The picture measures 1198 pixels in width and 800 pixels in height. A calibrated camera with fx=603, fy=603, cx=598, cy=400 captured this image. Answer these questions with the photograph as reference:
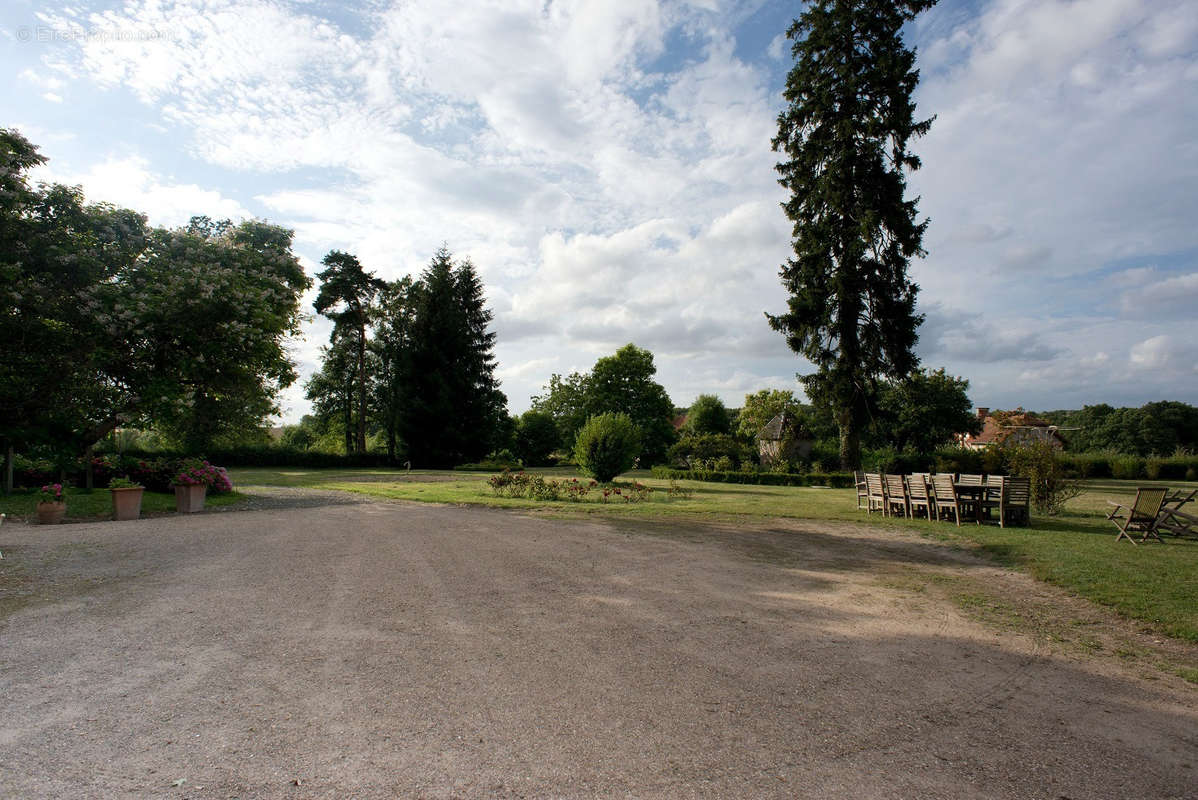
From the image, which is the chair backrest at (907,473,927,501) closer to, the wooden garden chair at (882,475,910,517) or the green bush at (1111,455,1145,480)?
the wooden garden chair at (882,475,910,517)

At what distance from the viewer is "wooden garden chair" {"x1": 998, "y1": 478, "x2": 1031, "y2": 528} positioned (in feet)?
40.1

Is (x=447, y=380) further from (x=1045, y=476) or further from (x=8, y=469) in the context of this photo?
(x=1045, y=476)

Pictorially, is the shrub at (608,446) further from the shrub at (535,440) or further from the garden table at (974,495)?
the shrub at (535,440)

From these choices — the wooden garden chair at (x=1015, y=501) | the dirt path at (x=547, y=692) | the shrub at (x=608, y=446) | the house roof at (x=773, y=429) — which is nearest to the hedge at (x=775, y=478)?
the shrub at (x=608, y=446)

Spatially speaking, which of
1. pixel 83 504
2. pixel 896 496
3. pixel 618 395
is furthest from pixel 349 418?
pixel 896 496

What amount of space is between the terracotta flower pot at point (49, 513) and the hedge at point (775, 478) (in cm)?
2001

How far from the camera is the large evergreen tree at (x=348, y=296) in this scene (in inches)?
1709

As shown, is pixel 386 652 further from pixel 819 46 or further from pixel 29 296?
pixel 819 46

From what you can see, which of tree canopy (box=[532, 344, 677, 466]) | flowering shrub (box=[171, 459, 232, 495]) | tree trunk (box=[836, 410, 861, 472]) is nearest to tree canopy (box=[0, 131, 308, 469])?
flowering shrub (box=[171, 459, 232, 495])

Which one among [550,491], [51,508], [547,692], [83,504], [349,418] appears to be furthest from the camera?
[349,418]

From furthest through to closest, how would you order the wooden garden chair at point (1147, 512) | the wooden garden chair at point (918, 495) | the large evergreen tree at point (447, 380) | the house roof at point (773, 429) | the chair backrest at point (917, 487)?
1. the house roof at point (773, 429)
2. the large evergreen tree at point (447, 380)
3. the chair backrest at point (917, 487)
4. the wooden garden chair at point (918, 495)
5. the wooden garden chair at point (1147, 512)

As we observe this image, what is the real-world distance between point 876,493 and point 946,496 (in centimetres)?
204

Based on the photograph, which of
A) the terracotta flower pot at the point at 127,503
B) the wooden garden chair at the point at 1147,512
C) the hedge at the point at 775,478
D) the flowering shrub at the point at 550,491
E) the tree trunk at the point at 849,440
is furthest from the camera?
the hedge at the point at 775,478

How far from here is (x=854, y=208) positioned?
2464 centimetres
